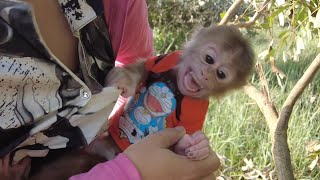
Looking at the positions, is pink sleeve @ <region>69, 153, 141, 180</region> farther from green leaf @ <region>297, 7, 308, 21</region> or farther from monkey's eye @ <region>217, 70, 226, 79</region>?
green leaf @ <region>297, 7, 308, 21</region>

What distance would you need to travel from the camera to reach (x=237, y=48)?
126 cm

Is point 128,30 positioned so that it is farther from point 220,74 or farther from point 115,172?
point 115,172

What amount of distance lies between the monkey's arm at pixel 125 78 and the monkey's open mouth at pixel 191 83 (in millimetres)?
102

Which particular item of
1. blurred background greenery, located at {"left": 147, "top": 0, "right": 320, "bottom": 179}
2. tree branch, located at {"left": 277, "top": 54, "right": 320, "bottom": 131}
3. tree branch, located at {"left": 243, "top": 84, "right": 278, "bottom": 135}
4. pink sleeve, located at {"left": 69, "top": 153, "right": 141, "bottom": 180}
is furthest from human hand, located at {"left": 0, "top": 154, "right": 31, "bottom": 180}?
blurred background greenery, located at {"left": 147, "top": 0, "right": 320, "bottom": 179}

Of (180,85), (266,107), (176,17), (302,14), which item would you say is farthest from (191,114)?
(176,17)

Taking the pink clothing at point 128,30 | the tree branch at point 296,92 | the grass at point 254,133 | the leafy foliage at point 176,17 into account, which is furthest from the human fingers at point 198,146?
the leafy foliage at point 176,17

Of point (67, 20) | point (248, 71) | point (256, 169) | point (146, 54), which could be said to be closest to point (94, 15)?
point (67, 20)

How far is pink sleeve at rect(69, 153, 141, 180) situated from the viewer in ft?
2.90

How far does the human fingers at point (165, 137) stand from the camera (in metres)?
0.99

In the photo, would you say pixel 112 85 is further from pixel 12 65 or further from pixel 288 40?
pixel 288 40

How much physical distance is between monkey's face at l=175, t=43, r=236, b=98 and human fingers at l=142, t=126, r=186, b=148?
0.57 feet

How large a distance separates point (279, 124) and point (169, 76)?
89 cm

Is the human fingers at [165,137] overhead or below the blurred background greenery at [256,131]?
overhead

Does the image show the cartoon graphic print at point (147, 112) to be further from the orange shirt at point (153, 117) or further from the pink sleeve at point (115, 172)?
the pink sleeve at point (115, 172)
